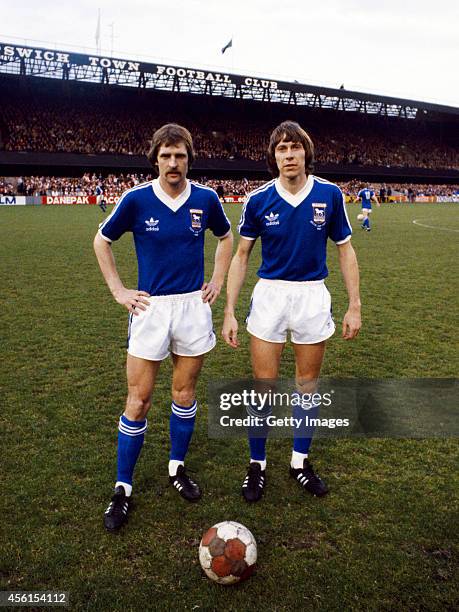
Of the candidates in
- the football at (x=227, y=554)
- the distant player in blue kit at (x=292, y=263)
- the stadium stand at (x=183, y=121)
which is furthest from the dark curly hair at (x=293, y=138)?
the stadium stand at (x=183, y=121)

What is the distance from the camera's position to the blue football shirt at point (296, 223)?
3.17 meters

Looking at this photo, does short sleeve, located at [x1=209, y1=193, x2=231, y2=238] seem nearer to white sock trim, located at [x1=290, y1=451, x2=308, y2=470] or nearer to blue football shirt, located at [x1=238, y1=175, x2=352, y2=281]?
blue football shirt, located at [x1=238, y1=175, x2=352, y2=281]

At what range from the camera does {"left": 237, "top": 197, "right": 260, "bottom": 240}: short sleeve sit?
10.7 ft

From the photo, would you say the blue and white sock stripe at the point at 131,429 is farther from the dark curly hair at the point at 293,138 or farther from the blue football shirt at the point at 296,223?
the dark curly hair at the point at 293,138

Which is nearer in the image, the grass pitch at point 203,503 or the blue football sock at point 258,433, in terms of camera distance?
the grass pitch at point 203,503

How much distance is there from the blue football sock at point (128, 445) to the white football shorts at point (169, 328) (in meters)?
0.46

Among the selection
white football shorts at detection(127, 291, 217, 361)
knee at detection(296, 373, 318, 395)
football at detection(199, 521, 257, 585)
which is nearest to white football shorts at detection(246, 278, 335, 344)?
knee at detection(296, 373, 318, 395)

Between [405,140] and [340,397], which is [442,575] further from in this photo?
[405,140]

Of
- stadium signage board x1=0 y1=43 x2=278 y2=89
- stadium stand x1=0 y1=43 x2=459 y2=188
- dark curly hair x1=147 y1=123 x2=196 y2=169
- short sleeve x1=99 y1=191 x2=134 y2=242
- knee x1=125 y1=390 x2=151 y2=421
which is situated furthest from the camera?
stadium stand x1=0 y1=43 x2=459 y2=188

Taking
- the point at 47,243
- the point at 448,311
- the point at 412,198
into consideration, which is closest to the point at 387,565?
the point at 448,311

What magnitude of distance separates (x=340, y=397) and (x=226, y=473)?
1797 millimetres

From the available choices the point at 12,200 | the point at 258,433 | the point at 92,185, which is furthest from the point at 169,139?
the point at 92,185

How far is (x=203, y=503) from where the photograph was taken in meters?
3.25

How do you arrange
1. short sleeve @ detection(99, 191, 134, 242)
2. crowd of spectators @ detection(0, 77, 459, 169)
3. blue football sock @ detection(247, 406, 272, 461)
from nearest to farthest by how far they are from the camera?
1. short sleeve @ detection(99, 191, 134, 242)
2. blue football sock @ detection(247, 406, 272, 461)
3. crowd of spectators @ detection(0, 77, 459, 169)
